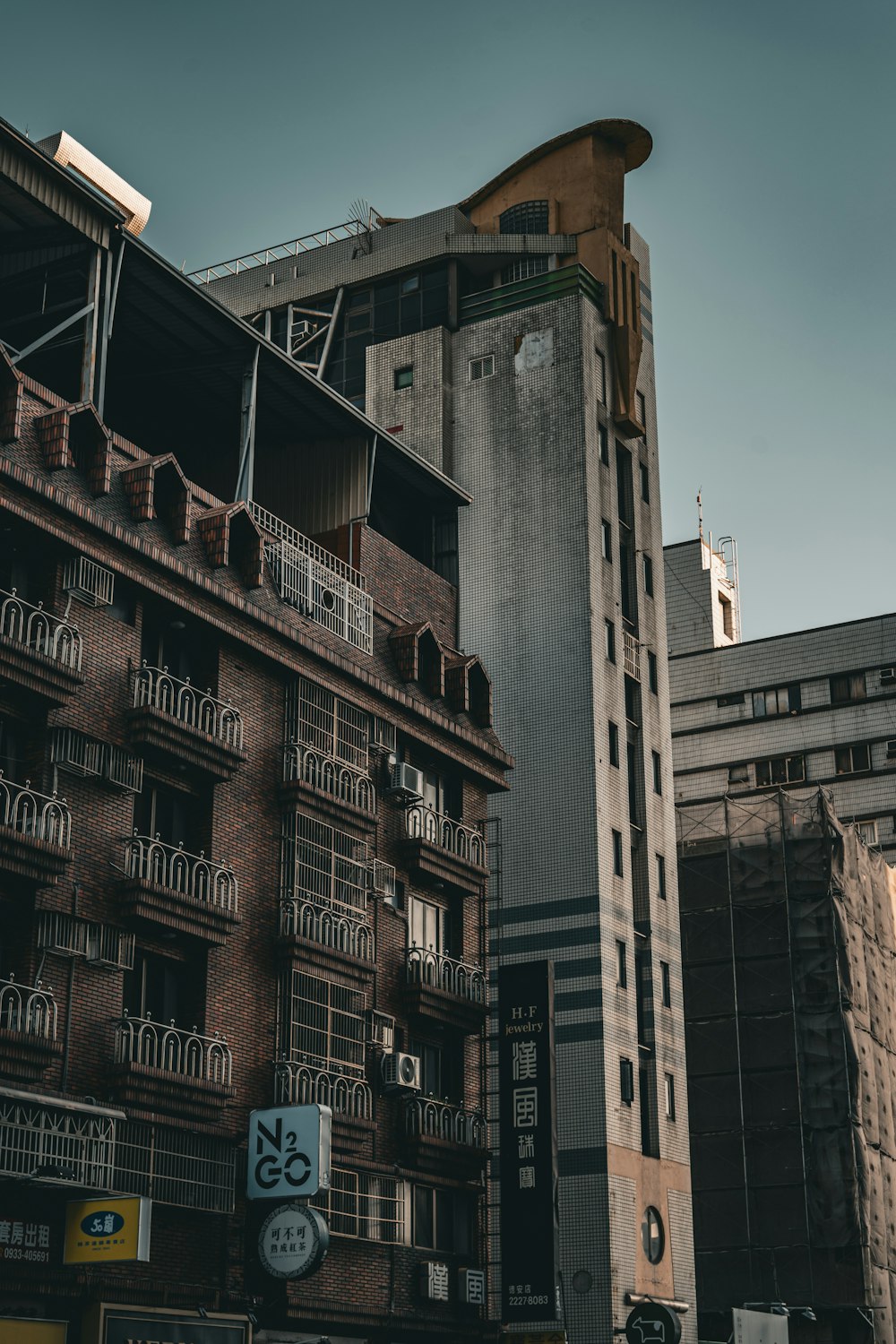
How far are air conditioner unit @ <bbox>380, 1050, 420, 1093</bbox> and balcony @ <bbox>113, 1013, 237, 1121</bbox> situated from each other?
518 centimetres

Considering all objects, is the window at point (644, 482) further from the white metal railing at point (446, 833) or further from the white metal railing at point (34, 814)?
the white metal railing at point (34, 814)

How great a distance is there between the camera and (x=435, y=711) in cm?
4294

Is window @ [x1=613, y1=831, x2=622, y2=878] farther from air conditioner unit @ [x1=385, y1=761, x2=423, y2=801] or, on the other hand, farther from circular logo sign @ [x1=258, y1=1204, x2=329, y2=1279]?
circular logo sign @ [x1=258, y1=1204, x2=329, y2=1279]

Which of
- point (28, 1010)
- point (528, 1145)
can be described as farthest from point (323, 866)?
point (28, 1010)

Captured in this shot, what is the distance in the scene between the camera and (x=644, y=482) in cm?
5662

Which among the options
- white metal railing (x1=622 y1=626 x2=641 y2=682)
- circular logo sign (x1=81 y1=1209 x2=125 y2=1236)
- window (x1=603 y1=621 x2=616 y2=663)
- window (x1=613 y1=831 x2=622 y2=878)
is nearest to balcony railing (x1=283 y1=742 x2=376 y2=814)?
circular logo sign (x1=81 y1=1209 x2=125 y2=1236)

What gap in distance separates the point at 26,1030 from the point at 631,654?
94.4 ft

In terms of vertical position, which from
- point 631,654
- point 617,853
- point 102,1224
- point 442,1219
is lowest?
point 102,1224

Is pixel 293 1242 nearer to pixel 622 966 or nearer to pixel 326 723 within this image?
pixel 326 723

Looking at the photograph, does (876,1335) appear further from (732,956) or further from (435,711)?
(435,711)

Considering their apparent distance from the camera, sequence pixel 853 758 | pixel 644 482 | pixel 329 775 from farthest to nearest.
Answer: pixel 853 758 → pixel 644 482 → pixel 329 775

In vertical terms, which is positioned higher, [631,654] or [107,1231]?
[631,654]

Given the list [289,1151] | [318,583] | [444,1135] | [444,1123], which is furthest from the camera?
[318,583]

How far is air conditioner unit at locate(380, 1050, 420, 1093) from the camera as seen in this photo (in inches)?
1457
